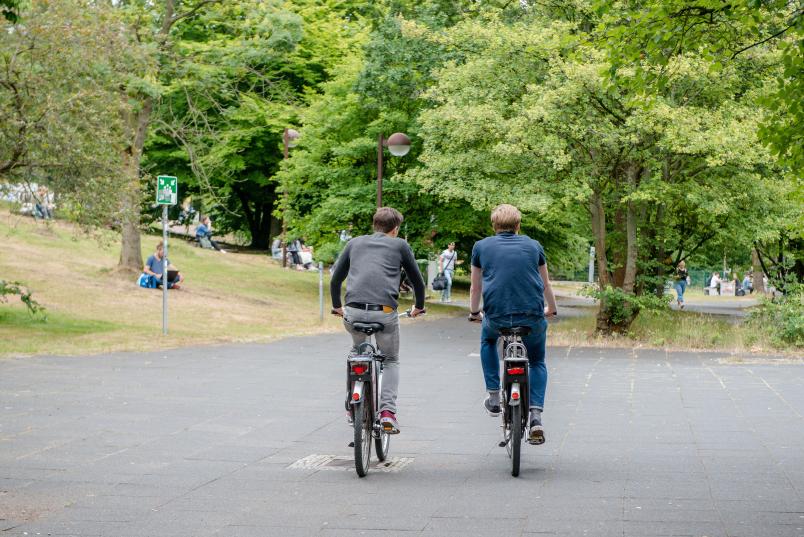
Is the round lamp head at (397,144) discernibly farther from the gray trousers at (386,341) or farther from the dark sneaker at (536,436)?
the dark sneaker at (536,436)

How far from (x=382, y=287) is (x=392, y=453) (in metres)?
1.45

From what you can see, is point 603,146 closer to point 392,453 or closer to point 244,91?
point 392,453

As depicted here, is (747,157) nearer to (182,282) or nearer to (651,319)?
(651,319)

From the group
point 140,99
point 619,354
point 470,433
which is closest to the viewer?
point 470,433

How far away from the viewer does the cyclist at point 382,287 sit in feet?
24.3

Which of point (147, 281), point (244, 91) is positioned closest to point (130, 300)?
point (147, 281)

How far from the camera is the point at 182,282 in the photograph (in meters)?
30.9

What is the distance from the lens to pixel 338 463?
7.59 m

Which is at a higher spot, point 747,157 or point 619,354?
point 747,157

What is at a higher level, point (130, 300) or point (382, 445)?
point (382, 445)

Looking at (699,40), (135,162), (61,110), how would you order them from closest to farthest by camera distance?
(699,40)
(61,110)
(135,162)

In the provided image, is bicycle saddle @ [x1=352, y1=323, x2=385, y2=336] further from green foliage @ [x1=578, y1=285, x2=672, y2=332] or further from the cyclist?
green foliage @ [x1=578, y1=285, x2=672, y2=332]

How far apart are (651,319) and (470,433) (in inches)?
634

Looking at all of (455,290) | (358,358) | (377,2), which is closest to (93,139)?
(358,358)
